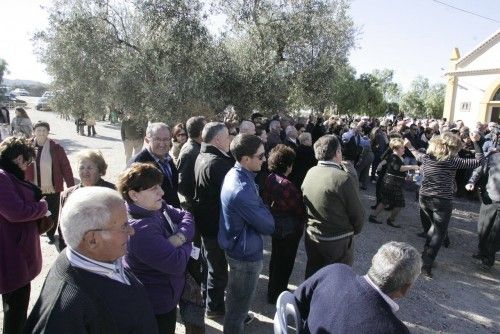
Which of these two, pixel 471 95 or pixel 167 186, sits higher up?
pixel 471 95

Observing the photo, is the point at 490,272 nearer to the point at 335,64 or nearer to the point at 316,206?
the point at 316,206

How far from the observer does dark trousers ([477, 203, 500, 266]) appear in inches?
210

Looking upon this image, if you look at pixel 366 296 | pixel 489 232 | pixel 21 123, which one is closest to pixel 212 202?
pixel 366 296

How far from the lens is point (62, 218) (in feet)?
5.02

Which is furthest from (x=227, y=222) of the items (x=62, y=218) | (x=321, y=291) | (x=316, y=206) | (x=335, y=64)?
Answer: (x=335, y=64)

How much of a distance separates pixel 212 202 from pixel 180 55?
5.79 meters

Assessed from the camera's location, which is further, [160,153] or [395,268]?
[160,153]

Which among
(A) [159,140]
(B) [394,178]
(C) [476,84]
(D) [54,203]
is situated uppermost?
(C) [476,84]

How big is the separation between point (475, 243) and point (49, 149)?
7.17 metres

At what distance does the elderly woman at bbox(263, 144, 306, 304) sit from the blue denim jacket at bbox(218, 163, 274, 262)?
698mm

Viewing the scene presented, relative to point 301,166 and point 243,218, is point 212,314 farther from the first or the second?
point 301,166

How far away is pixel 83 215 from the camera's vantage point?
150 cm

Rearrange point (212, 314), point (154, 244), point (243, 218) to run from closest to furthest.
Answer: point (154, 244) → point (243, 218) → point (212, 314)

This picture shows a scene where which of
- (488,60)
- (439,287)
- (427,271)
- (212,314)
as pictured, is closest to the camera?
(212,314)
